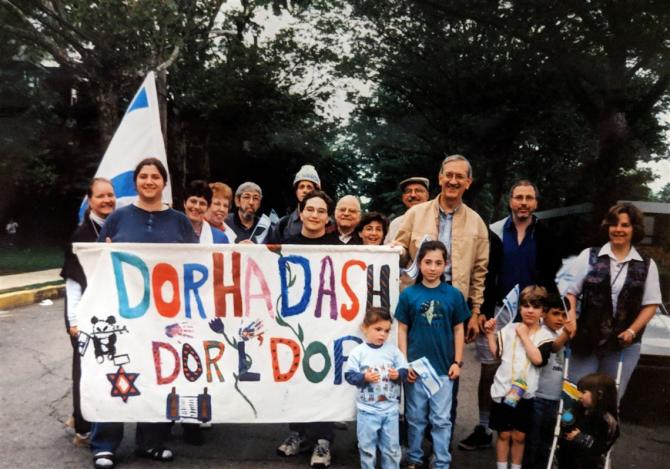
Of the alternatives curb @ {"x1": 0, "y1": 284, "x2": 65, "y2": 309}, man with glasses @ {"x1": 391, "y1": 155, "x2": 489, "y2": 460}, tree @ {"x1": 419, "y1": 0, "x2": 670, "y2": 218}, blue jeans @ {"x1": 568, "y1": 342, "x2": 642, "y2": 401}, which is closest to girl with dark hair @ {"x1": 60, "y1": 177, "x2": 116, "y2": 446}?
man with glasses @ {"x1": 391, "y1": 155, "x2": 489, "y2": 460}

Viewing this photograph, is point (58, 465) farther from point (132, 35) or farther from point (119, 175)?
point (132, 35)

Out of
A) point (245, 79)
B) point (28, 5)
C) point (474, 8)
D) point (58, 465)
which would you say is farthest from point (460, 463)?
point (245, 79)

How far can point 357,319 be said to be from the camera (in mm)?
3850

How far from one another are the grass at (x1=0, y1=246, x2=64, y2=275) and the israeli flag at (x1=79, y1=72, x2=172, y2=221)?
10.9 meters

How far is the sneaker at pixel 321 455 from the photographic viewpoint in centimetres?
381

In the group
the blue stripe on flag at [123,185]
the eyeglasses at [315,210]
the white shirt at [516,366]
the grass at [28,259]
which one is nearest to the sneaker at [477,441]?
the white shirt at [516,366]

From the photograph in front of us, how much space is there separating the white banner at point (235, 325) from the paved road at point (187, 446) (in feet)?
1.14

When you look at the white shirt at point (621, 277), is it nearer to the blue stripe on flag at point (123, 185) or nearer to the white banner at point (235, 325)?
the white banner at point (235, 325)

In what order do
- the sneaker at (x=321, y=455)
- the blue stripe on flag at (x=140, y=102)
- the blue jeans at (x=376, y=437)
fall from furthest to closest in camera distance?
the blue stripe on flag at (x=140, y=102) → the sneaker at (x=321, y=455) → the blue jeans at (x=376, y=437)

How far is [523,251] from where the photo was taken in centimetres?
399

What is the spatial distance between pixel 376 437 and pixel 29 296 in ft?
29.9

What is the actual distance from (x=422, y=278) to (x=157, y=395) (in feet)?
5.89

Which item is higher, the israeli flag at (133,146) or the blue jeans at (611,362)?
the israeli flag at (133,146)

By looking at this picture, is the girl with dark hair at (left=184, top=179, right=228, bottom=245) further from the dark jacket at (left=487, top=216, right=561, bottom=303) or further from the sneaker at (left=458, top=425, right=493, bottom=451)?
the sneaker at (left=458, top=425, right=493, bottom=451)
